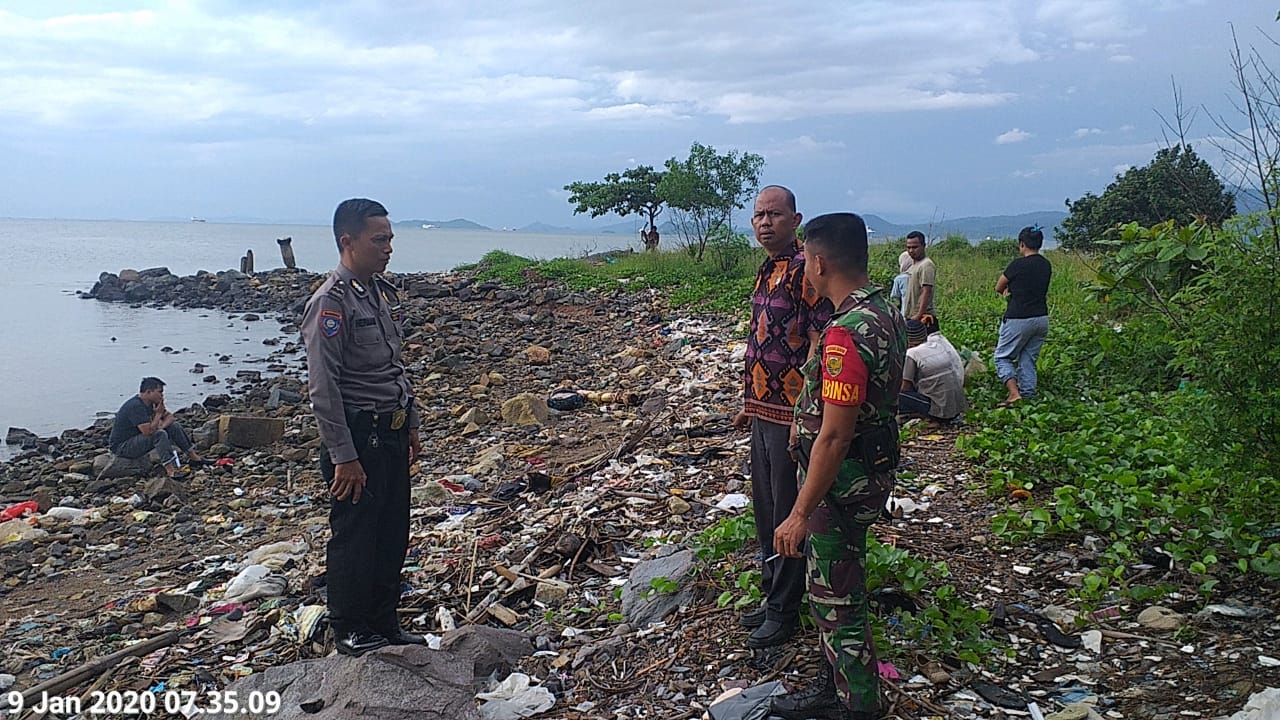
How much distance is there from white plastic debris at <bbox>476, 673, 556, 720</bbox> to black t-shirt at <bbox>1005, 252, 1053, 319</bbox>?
221 inches

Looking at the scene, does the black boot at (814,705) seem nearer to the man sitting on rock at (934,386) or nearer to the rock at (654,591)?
the rock at (654,591)

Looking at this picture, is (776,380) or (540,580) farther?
(540,580)

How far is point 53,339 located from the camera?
2256 cm

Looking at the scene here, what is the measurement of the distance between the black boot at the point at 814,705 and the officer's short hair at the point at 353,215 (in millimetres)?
2690

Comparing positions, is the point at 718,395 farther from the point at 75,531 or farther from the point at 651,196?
the point at 651,196

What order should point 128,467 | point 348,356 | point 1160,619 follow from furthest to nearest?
point 128,467 < point 348,356 < point 1160,619

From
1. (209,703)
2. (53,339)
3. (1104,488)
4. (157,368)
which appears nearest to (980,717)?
(1104,488)

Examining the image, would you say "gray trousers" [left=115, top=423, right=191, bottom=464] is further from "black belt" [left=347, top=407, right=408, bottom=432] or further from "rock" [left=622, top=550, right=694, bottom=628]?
"rock" [left=622, top=550, right=694, bottom=628]

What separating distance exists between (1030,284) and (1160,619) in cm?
428

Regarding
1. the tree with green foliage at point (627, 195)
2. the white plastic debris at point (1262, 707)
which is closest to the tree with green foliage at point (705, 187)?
the tree with green foliage at point (627, 195)

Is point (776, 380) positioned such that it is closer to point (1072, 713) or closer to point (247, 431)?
point (1072, 713)

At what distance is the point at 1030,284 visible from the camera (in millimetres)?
7352

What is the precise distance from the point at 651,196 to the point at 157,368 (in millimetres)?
16008
